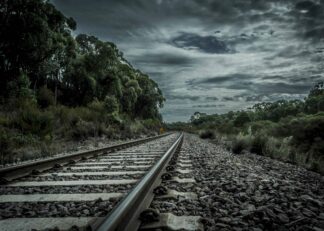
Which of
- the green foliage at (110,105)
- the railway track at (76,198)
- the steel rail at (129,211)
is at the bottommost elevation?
the railway track at (76,198)

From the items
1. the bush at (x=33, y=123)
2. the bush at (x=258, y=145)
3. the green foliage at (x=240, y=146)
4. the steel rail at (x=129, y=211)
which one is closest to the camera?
the steel rail at (x=129, y=211)

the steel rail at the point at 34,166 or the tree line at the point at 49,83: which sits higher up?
the tree line at the point at 49,83

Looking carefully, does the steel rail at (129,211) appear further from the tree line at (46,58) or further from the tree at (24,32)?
the tree at (24,32)

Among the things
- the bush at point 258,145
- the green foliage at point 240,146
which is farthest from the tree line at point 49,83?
the bush at point 258,145

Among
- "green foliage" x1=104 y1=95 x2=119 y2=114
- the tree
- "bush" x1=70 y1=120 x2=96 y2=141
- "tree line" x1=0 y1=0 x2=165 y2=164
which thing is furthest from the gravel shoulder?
"green foliage" x1=104 y1=95 x2=119 y2=114

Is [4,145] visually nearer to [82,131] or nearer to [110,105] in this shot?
[82,131]

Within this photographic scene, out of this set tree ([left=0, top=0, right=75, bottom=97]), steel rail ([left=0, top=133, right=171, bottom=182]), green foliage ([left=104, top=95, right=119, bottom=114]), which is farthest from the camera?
green foliage ([left=104, top=95, right=119, bottom=114])

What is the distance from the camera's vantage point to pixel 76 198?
3629mm

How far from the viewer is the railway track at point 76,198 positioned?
8.62 feet

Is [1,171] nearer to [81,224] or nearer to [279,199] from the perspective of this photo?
[81,224]

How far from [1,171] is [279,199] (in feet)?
13.8

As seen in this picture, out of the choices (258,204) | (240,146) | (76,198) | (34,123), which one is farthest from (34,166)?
(240,146)

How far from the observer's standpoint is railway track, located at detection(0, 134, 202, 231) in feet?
8.62

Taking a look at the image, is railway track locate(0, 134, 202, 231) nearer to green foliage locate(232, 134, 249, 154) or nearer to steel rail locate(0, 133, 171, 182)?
steel rail locate(0, 133, 171, 182)
